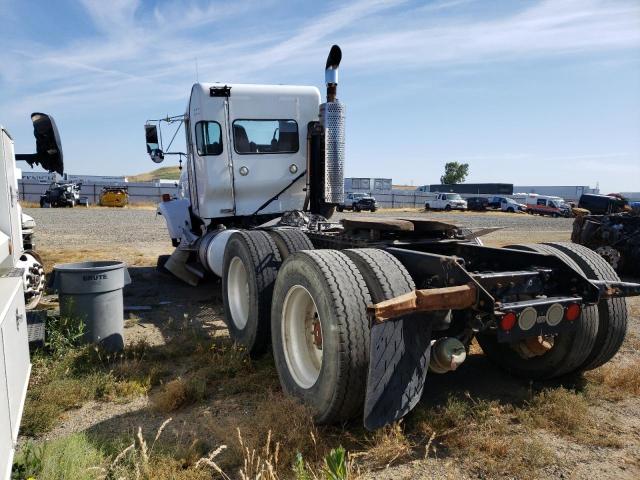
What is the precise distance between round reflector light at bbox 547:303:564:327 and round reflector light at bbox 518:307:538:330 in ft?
0.41

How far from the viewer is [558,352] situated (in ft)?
12.1

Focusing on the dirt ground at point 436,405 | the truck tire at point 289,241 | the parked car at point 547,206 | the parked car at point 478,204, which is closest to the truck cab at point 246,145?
the dirt ground at point 436,405

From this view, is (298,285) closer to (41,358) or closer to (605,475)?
(605,475)

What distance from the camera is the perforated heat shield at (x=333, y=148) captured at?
6.73 metres

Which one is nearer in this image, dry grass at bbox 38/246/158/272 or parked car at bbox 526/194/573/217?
dry grass at bbox 38/246/158/272

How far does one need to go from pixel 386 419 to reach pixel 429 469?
38cm

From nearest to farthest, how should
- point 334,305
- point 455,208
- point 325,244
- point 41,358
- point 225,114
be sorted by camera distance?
point 334,305 < point 41,358 < point 325,244 < point 225,114 < point 455,208

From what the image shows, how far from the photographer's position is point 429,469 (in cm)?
277

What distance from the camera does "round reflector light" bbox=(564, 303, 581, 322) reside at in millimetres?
3154

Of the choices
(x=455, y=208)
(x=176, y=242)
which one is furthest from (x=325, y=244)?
(x=455, y=208)

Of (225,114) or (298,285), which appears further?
(225,114)

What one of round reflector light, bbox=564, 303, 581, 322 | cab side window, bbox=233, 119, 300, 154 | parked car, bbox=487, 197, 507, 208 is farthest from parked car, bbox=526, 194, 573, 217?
round reflector light, bbox=564, 303, 581, 322

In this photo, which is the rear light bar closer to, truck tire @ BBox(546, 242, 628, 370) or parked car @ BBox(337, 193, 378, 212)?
truck tire @ BBox(546, 242, 628, 370)

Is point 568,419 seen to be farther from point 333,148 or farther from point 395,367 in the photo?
point 333,148
